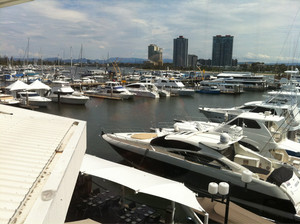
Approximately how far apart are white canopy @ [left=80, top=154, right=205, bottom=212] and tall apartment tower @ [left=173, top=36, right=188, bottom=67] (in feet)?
184

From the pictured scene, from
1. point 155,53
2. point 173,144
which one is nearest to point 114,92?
point 173,144

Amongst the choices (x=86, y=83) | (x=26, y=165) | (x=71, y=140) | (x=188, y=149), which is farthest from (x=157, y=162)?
(x=86, y=83)

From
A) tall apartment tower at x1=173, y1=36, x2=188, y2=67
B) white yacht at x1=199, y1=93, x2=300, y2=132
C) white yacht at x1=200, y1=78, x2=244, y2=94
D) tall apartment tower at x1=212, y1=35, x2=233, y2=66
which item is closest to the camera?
white yacht at x1=199, y1=93, x2=300, y2=132

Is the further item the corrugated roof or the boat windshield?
the boat windshield

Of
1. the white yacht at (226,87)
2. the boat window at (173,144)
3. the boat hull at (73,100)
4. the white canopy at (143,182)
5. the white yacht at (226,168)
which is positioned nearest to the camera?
the white canopy at (143,182)

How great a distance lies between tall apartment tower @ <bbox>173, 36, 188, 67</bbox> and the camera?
61125mm

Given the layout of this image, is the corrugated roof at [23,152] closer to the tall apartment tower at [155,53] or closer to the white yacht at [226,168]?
the white yacht at [226,168]

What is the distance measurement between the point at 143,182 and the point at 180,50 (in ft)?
203

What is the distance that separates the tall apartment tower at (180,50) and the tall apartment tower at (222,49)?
51.3 ft

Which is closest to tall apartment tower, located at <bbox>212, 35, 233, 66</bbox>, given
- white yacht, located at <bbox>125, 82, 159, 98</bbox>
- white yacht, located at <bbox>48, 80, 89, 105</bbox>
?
white yacht, located at <bbox>125, 82, 159, 98</bbox>

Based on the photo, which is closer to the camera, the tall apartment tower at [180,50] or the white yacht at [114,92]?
the white yacht at [114,92]

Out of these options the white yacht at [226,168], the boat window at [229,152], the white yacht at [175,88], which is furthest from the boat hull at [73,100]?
the boat window at [229,152]

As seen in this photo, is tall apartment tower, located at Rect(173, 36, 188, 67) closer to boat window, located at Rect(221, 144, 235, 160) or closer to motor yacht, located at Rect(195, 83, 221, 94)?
motor yacht, located at Rect(195, 83, 221, 94)

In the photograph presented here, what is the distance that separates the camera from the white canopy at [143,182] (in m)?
5.51
